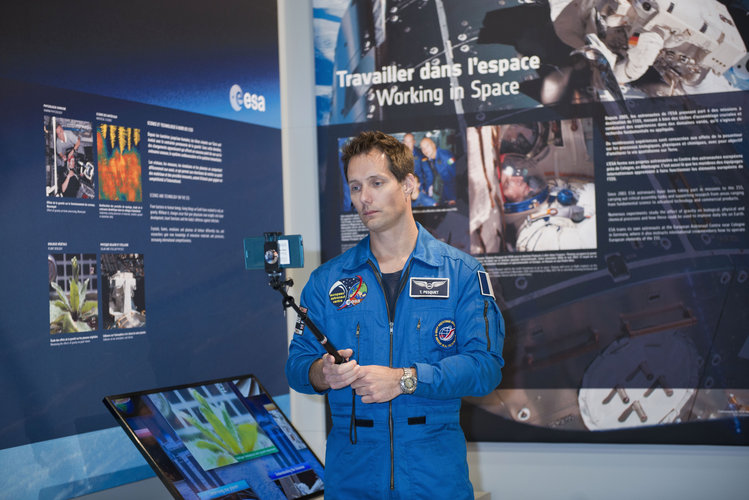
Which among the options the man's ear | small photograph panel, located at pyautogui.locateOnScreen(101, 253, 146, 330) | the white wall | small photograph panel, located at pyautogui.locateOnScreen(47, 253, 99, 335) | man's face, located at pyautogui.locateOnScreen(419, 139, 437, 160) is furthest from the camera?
man's face, located at pyautogui.locateOnScreen(419, 139, 437, 160)

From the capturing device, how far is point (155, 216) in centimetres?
301

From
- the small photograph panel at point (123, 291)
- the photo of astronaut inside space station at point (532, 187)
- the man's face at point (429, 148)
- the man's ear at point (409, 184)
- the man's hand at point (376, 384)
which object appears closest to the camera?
the man's hand at point (376, 384)

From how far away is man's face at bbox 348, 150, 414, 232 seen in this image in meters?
2.07

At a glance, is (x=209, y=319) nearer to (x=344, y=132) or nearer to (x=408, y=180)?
(x=344, y=132)

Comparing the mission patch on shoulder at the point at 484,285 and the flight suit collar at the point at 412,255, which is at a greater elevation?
the flight suit collar at the point at 412,255

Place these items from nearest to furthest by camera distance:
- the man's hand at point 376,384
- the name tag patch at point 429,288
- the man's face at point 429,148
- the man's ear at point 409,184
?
the man's hand at point 376,384, the name tag patch at point 429,288, the man's ear at point 409,184, the man's face at point 429,148

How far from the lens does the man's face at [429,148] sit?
361cm

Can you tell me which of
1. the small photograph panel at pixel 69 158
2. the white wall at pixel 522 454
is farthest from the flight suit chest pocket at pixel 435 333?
the white wall at pixel 522 454

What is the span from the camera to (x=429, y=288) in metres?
2.06

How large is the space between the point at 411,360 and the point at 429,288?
0.22 metres

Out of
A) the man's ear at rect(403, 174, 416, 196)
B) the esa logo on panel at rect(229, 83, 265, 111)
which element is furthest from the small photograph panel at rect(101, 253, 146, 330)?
the man's ear at rect(403, 174, 416, 196)

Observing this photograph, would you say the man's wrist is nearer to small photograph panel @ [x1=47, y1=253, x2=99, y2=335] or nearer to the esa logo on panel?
small photograph panel @ [x1=47, y1=253, x2=99, y2=335]

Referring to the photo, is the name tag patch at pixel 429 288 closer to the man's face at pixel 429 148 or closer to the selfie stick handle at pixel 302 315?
the selfie stick handle at pixel 302 315

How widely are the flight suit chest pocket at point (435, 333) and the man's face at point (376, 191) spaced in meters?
0.30
